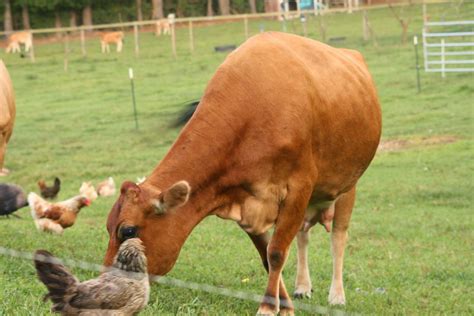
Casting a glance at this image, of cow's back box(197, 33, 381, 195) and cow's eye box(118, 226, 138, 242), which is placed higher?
cow's back box(197, 33, 381, 195)

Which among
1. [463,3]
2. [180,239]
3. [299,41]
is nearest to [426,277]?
[299,41]

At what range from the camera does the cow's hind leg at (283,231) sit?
24.6 ft

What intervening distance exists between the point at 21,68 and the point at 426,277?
3542cm

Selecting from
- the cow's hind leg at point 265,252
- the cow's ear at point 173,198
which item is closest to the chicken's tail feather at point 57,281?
the cow's ear at point 173,198

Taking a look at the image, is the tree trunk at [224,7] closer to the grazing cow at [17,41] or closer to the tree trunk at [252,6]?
the tree trunk at [252,6]

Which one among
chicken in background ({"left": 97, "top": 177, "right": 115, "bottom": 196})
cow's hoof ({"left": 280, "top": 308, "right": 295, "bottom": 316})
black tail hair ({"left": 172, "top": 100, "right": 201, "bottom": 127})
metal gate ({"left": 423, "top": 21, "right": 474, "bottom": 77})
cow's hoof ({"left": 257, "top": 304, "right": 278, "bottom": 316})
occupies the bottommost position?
chicken in background ({"left": 97, "top": 177, "right": 115, "bottom": 196})

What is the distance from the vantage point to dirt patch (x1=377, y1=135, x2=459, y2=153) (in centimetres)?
2067

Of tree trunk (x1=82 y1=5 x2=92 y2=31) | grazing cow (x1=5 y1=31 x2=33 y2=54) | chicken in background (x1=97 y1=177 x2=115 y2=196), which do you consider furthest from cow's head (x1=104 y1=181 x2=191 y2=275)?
tree trunk (x1=82 y1=5 x2=92 y2=31)

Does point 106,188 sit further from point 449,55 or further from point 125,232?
point 449,55

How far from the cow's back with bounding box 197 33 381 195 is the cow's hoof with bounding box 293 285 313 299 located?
3.22 ft

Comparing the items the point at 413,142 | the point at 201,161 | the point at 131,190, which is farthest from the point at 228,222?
the point at 413,142

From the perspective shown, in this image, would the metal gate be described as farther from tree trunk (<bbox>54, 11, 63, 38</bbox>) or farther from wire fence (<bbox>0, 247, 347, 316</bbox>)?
tree trunk (<bbox>54, 11, 63, 38</bbox>)

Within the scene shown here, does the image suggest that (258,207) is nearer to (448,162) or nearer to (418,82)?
(448,162)

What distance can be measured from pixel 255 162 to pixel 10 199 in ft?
23.0
